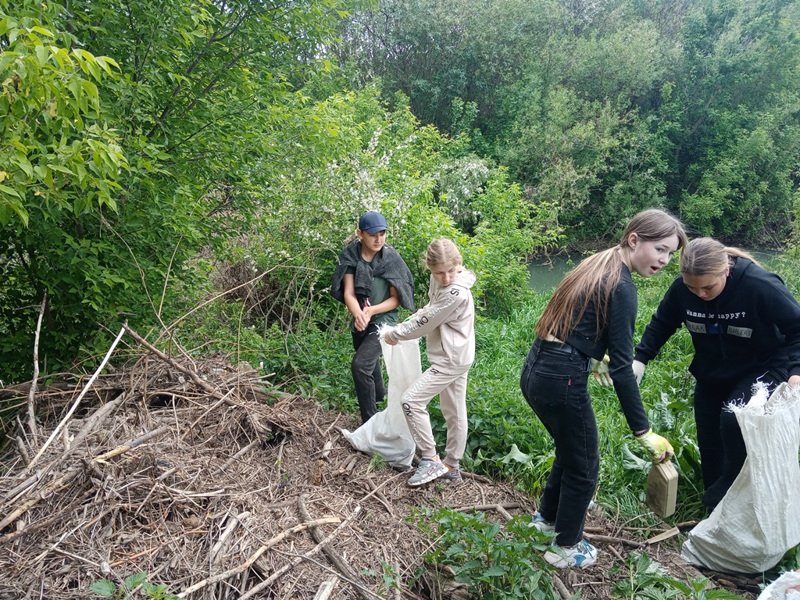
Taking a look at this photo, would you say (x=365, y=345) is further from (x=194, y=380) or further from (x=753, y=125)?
(x=753, y=125)

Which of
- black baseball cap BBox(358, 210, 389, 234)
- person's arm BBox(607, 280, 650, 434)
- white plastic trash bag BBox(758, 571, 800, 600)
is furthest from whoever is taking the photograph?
black baseball cap BBox(358, 210, 389, 234)

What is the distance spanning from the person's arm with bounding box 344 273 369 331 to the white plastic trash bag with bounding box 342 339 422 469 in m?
0.33

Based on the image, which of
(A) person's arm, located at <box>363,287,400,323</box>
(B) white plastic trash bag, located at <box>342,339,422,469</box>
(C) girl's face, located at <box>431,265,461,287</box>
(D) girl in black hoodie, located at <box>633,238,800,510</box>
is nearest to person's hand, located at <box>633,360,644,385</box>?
(D) girl in black hoodie, located at <box>633,238,800,510</box>

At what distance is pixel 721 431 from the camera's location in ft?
10.3

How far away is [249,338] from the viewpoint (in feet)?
19.0

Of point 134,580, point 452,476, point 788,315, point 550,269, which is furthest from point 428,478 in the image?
point 550,269

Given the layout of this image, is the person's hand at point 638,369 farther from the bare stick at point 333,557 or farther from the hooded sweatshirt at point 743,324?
the bare stick at point 333,557

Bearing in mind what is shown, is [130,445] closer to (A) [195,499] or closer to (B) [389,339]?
(A) [195,499]

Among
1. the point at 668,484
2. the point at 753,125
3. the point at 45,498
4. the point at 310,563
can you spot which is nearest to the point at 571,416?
the point at 668,484

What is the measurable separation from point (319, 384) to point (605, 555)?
8.43 ft

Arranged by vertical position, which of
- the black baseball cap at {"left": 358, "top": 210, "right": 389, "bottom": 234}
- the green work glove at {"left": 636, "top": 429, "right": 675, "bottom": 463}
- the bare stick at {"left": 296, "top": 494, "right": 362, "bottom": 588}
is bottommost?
the bare stick at {"left": 296, "top": 494, "right": 362, "bottom": 588}

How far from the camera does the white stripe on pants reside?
3.58 meters

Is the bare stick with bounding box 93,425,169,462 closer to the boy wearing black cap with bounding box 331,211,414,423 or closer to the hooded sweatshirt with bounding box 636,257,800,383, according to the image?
the boy wearing black cap with bounding box 331,211,414,423

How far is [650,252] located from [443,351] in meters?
1.36
